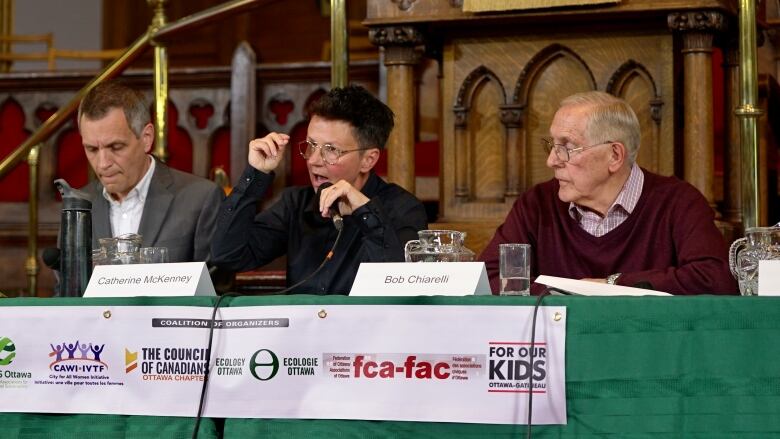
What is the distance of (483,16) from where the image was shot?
3.94 m

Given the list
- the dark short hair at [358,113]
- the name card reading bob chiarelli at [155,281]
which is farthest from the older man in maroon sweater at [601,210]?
the name card reading bob chiarelli at [155,281]

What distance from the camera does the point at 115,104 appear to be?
12.1 ft

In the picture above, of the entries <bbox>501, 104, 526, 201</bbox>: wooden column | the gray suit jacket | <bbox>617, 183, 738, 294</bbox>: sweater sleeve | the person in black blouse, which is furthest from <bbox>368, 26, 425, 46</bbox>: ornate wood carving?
<bbox>617, 183, 738, 294</bbox>: sweater sleeve

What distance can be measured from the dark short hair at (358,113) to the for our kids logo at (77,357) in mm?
1382

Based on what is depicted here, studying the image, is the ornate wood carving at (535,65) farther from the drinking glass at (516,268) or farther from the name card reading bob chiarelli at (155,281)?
the name card reading bob chiarelli at (155,281)

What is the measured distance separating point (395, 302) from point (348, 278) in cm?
132

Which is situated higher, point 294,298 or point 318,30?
point 318,30

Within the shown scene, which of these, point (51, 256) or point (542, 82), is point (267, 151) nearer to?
point (51, 256)

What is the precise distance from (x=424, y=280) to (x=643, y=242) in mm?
998

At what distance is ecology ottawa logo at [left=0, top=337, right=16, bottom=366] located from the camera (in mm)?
2281

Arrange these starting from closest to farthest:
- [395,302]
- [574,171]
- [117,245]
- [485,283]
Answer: [395,302], [485,283], [117,245], [574,171]

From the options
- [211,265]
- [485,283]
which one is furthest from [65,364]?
[211,265]

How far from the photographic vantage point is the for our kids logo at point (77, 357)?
2.21 metres

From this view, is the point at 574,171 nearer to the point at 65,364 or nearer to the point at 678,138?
the point at 678,138
